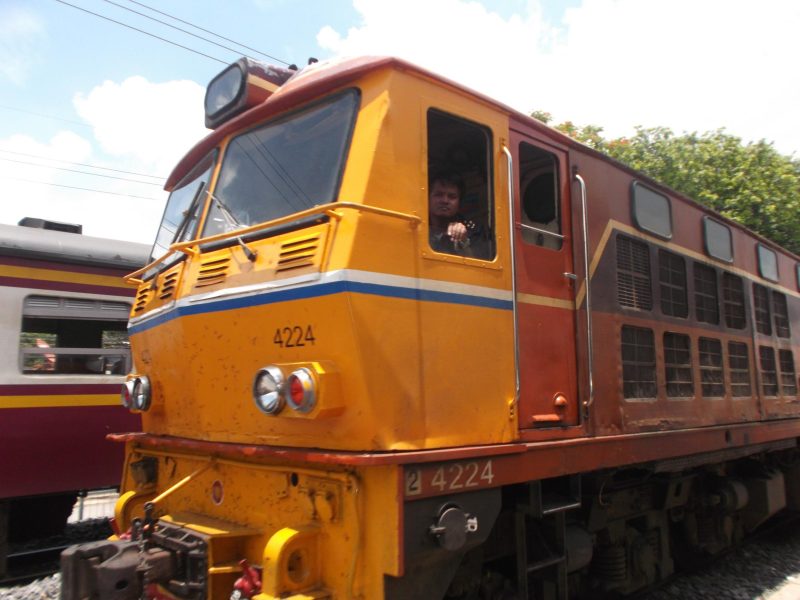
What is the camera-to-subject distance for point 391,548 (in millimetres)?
2623

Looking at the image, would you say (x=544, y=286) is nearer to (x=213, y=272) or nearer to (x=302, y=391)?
(x=302, y=391)

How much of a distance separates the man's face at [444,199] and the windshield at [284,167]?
0.56 metres

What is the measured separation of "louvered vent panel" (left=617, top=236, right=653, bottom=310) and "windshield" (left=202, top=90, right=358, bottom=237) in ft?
7.49

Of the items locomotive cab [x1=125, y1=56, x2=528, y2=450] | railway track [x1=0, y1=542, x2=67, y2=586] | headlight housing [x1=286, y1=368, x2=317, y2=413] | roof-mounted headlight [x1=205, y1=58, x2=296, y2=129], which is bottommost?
railway track [x1=0, y1=542, x2=67, y2=586]

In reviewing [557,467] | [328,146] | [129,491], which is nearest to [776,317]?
[557,467]

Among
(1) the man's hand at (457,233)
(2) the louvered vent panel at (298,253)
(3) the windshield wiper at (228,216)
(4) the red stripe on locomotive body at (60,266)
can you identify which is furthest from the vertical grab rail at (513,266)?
(4) the red stripe on locomotive body at (60,266)

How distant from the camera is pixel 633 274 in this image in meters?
4.54

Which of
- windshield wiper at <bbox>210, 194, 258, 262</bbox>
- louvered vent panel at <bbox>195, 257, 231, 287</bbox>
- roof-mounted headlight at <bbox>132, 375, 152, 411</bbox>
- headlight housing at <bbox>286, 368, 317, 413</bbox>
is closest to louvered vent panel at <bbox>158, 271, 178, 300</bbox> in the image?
louvered vent panel at <bbox>195, 257, 231, 287</bbox>

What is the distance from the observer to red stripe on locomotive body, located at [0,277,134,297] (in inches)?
242

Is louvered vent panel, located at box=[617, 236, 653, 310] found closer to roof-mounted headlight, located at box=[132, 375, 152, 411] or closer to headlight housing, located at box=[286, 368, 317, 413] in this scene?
headlight housing, located at box=[286, 368, 317, 413]

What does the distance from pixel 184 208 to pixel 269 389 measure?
203 cm

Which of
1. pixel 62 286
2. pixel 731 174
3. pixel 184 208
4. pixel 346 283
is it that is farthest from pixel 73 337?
pixel 731 174

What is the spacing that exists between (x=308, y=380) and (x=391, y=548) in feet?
2.59

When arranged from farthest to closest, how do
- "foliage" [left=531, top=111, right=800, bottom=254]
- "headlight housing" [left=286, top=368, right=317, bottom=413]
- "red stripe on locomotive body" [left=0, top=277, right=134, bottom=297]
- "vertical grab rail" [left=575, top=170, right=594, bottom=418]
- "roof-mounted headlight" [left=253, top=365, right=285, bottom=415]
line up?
"foliage" [left=531, top=111, right=800, bottom=254] → "red stripe on locomotive body" [left=0, top=277, right=134, bottom=297] → "vertical grab rail" [left=575, top=170, right=594, bottom=418] → "roof-mounted headlight" [left=253, top=365, right=285, bottom=415] → "headlight housing" [left=286, top=368, right=317, bottom=413]
